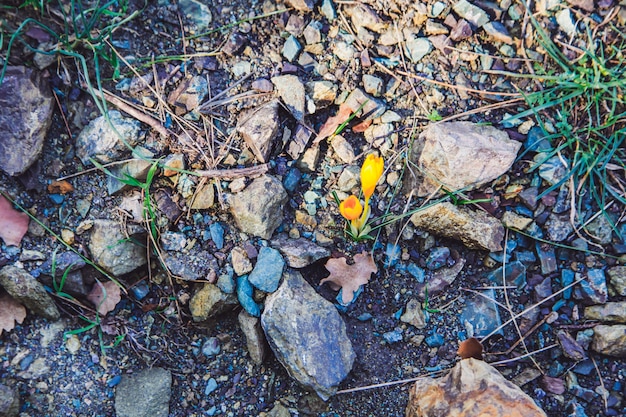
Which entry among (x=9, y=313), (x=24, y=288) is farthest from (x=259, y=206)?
(x=9, y=313)

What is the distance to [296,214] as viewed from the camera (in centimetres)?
247

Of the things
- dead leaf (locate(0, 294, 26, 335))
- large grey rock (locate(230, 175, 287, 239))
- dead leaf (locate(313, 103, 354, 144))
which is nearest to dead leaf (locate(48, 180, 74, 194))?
dead leaf (locate(0, 294, 26, 335))

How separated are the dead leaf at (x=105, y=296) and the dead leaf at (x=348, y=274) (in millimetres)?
939

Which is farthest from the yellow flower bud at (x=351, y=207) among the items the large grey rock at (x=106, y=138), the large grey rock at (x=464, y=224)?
the large grey rock at (x=106, y=138)

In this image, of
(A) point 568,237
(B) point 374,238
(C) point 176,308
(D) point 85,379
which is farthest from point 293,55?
(D) point 85,379

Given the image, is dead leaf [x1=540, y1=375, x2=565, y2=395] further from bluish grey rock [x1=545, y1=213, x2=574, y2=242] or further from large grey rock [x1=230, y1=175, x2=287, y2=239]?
large grey rock [x1=230, y1=175, x2=287, y2=239]

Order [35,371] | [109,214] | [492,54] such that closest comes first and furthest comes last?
[35,371]
[109,214]
[492,54]

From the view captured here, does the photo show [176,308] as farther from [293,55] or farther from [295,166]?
[293,55]

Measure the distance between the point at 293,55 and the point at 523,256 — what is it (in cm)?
144

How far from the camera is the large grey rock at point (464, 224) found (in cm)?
238

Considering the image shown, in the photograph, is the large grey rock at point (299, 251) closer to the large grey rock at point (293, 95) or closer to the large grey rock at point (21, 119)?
the large grey rock at point (293, 95)

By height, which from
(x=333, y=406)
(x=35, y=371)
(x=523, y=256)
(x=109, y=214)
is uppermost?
(x=109, y=214)

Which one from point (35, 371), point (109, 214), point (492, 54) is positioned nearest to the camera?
point (35, 371)

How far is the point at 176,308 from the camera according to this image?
2408mm
